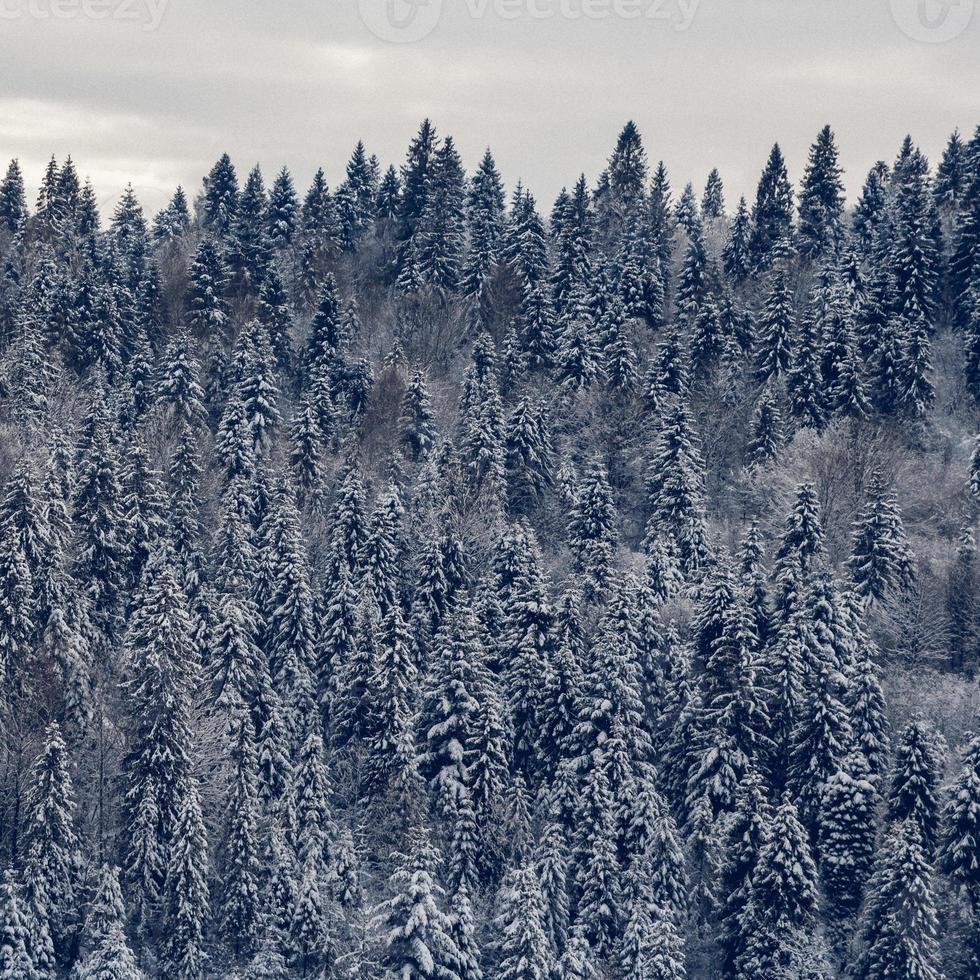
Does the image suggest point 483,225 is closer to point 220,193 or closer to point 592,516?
point 220,193

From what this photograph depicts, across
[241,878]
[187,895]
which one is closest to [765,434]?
[241,878]

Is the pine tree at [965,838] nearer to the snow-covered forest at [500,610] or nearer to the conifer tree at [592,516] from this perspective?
the snow-covered forest at [500,610]

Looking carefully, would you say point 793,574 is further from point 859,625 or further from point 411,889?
point 411,889

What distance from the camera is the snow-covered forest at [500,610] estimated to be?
46.0m

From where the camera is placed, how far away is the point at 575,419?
280 feet

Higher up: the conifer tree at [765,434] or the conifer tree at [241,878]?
the conifer tree at [765,434]

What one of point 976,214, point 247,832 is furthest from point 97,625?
point 976,214

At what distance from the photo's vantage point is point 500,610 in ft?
194

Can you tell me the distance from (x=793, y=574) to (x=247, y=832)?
28.6 m

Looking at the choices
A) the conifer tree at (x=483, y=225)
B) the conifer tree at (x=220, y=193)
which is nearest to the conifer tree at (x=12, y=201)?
the conifer tree at (x=220, y=193)

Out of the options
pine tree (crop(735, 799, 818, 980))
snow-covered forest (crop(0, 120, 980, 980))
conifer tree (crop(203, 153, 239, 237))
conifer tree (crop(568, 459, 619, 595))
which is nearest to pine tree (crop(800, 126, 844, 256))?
snow-covered forest (crop(0, 120, 980, 980))

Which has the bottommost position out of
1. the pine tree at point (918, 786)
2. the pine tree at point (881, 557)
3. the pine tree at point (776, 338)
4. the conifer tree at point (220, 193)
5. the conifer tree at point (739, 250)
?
the pine tree at point (918, 786)

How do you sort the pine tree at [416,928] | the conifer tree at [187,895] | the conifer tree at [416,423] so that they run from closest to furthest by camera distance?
the pine tree at [416,928] < the conifer tree at [187,895] < the conifer tree at [416,423]

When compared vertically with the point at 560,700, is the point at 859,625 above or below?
above
